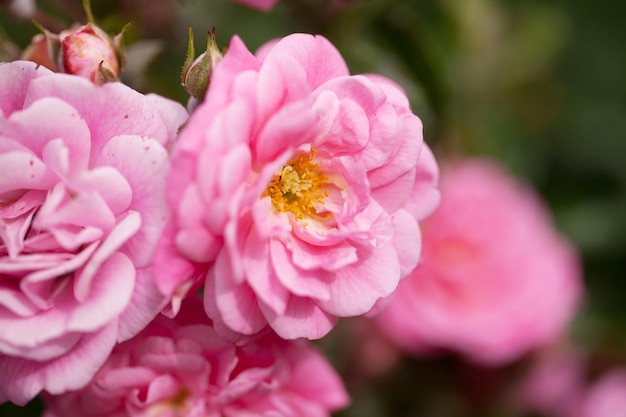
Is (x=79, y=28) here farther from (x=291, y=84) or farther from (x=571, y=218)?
(x=571, y=218)

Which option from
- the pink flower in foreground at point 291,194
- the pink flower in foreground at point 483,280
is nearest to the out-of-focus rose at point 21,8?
the pink flower in foreground at point 291,194

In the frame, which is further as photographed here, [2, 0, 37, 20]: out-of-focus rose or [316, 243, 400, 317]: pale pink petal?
[2, 0, 37, 20]: out-of-focus rose

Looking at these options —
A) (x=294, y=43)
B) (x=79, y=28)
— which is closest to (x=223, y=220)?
(x=294, y=43)

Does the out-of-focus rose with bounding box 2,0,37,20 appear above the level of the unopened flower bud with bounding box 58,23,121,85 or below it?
below

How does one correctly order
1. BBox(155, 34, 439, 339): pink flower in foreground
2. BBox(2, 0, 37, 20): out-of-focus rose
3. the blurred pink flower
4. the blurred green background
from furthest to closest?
the blurred pink flower < the blurred green background < BBox(2, 0, 37, 20): out-of-focus rose < BBox(155, 34, 439, 339): pink flower in foreground

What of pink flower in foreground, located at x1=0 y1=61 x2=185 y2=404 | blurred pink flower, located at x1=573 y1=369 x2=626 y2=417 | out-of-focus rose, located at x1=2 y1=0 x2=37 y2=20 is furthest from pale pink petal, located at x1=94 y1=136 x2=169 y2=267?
blurred pink flower, located at x1=573 y1=369 x2=626 y2=417

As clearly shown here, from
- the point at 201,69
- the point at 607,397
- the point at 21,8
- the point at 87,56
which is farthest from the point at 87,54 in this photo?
the point at 607,397

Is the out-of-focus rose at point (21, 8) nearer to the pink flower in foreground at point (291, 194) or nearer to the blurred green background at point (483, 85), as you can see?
the blurred green background at point (483, 85)

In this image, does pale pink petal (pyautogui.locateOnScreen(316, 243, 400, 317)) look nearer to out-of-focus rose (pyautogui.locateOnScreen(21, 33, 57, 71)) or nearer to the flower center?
the flower center

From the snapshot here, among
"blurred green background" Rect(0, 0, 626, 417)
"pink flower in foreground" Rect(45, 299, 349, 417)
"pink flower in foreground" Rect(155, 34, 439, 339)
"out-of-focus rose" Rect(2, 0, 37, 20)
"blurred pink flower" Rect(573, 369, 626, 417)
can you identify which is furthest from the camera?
"blurred pink flower" Rect(573, 369, 626, 417)
